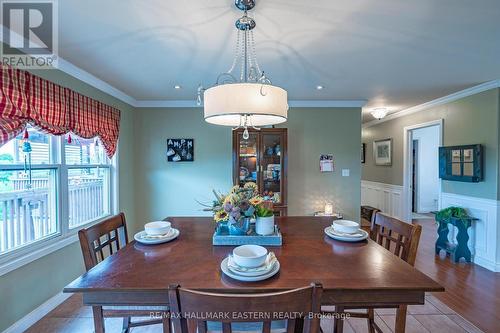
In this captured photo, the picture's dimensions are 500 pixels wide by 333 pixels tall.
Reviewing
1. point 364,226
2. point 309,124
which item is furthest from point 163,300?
point 364,226

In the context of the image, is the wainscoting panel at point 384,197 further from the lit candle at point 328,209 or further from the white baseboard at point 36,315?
the white baseboard at point 36,315

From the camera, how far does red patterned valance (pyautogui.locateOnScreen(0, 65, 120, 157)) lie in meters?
1.76

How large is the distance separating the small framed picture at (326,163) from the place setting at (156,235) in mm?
2847

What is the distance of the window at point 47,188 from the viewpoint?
195 cm

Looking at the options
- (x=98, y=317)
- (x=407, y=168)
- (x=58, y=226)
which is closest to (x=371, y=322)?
(x=98, y=317)

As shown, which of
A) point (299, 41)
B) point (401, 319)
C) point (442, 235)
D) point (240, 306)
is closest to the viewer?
point (240, 306)

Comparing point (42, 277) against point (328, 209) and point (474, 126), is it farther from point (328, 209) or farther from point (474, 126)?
point (474, 126)

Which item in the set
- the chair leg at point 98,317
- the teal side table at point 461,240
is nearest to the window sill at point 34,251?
the chair leg at point 98,317

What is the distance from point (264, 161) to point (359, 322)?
7.18 feet

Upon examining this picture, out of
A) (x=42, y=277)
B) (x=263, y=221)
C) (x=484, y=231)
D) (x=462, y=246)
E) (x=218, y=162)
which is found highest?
(x=218, y=162)

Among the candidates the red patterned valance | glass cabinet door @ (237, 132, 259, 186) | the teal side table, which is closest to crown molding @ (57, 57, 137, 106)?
the red patterned valance

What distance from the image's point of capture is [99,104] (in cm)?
295

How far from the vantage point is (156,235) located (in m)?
1.63

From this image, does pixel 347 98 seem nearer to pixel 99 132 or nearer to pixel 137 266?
pixel 99 132
